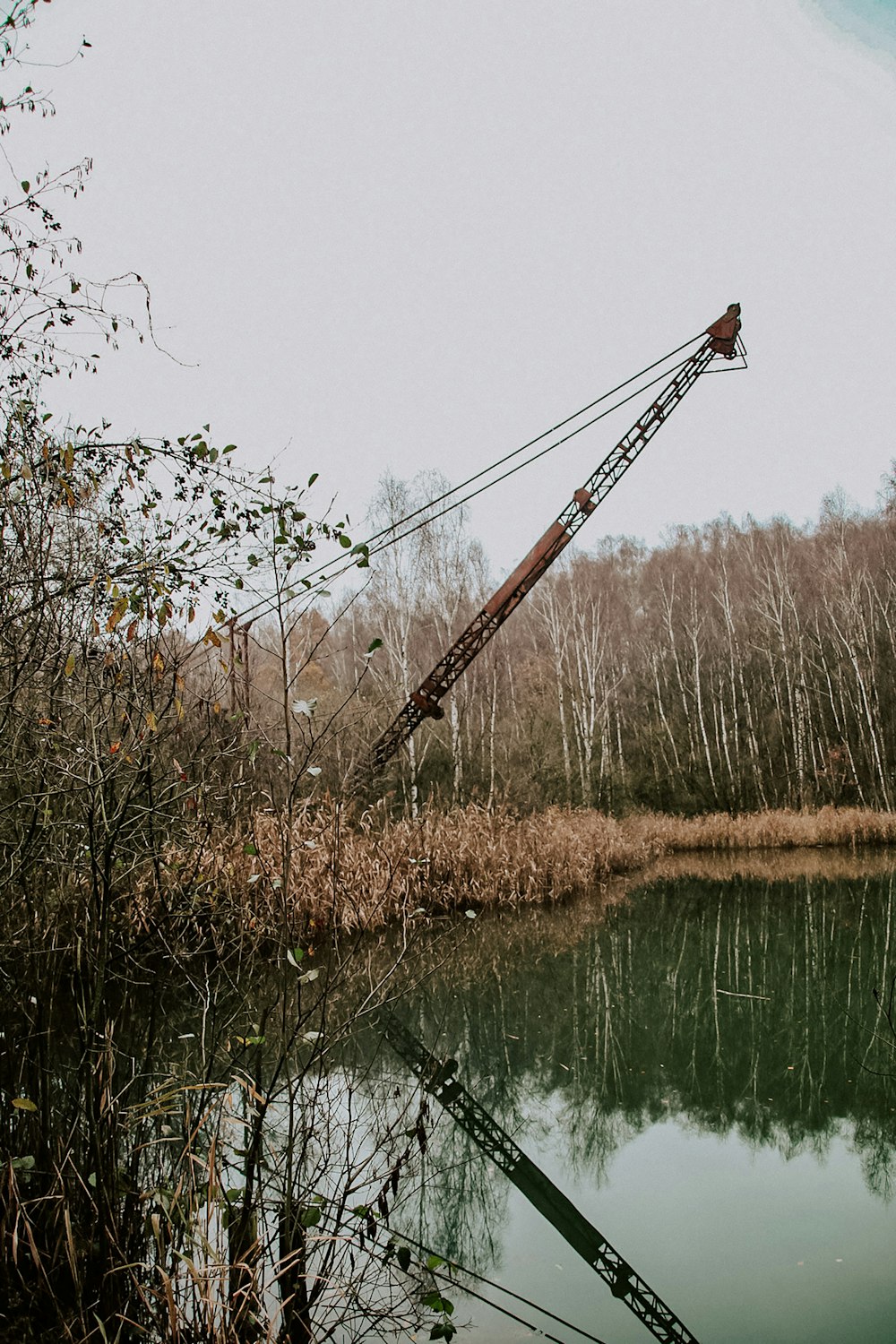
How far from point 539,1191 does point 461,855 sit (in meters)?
5.54

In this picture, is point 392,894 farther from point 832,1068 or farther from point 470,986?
point 832,1068

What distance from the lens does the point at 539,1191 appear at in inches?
151

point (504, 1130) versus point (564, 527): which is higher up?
point (564, 527)

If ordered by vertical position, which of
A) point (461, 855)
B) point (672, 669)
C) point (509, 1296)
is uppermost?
point (672, 669)

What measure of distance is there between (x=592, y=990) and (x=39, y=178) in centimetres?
590

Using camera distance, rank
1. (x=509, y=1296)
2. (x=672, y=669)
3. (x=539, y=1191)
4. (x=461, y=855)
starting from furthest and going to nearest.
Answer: (x=672, y=669)
(x=461, y=855)
(x=539, y=1191)
(x=509, y=1296)

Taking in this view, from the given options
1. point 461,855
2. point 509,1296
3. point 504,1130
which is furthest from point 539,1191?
point 461,855

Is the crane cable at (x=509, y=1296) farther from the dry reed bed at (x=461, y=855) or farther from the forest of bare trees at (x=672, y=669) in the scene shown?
the forest of bare trees at (x=672, y=669)

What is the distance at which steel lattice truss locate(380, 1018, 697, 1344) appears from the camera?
2918 mm

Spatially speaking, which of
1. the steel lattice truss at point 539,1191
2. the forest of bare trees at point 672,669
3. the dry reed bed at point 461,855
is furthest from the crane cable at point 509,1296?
the forest of bare trees at point 672,669

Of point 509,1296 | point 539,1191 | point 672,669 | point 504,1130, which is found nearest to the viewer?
point 509,1296

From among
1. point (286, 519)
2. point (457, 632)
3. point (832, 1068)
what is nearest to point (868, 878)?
point (832, 1068)

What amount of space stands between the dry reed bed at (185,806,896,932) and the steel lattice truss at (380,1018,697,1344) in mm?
783

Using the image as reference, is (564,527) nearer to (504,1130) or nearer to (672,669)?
(504,1130)
